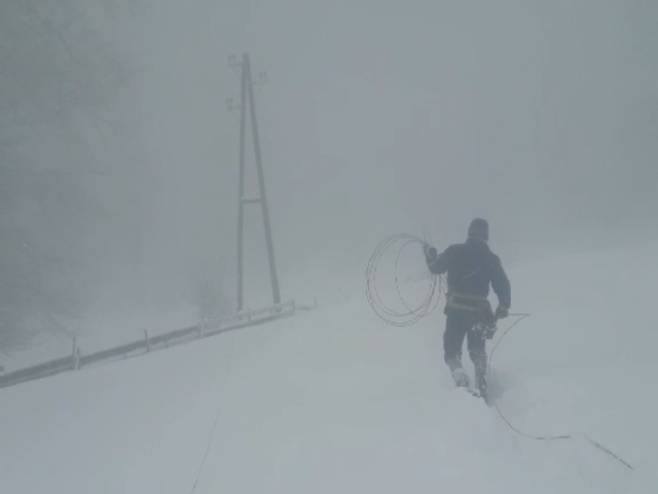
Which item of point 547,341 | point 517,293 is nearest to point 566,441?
point 547,341

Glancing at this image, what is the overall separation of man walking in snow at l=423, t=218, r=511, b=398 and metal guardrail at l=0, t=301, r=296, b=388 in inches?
339

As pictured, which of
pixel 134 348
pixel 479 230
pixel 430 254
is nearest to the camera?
pixel 479 230

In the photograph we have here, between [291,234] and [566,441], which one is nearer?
[566,441]

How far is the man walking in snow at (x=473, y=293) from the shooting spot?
6.14 metres

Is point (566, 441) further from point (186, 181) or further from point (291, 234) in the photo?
point (186, 181)

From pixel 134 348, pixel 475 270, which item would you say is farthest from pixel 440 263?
pixel 134 348

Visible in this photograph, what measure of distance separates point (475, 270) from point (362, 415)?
223cm

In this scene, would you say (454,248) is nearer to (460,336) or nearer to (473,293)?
(473,293)

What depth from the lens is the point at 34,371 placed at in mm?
11008

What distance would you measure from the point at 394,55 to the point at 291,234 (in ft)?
478

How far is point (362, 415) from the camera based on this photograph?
5.80 metres

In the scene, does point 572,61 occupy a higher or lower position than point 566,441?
higher

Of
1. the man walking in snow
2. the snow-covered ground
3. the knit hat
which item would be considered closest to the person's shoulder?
the man walking in snow

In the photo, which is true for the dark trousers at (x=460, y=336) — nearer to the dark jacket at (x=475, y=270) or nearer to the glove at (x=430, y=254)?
the dark jacket at (x=475, y=270)
